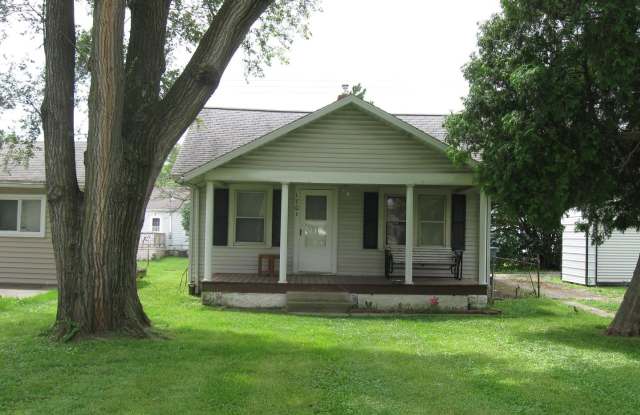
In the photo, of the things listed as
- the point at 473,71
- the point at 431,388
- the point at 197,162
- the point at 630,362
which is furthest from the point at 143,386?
the point at 197,162

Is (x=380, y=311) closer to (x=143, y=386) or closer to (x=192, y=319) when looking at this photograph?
(x=192, y=319)

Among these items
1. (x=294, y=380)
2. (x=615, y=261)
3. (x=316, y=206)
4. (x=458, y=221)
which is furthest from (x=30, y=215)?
(x=615, y=261)

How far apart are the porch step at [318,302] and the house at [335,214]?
1.2 inches

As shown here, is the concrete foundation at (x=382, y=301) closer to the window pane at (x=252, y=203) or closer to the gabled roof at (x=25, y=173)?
the window pane at (x=252, y=203)

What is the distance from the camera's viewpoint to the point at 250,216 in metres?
14.6

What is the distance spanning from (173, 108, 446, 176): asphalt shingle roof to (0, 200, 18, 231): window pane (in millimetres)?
5210

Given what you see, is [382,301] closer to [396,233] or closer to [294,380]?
[396,233]

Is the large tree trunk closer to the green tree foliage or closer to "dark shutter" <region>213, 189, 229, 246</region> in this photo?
the green tree foliage

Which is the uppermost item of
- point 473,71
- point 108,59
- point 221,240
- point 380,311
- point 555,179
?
point 473,71

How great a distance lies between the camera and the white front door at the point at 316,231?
1455 centimetres

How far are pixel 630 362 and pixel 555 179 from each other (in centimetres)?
300

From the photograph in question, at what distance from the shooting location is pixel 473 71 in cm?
1077

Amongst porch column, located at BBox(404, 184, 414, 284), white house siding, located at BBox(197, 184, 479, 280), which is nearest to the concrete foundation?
porch column, located at BBox(404, 184, 414, 284)

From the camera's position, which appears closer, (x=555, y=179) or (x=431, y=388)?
(x=431, y=388)
